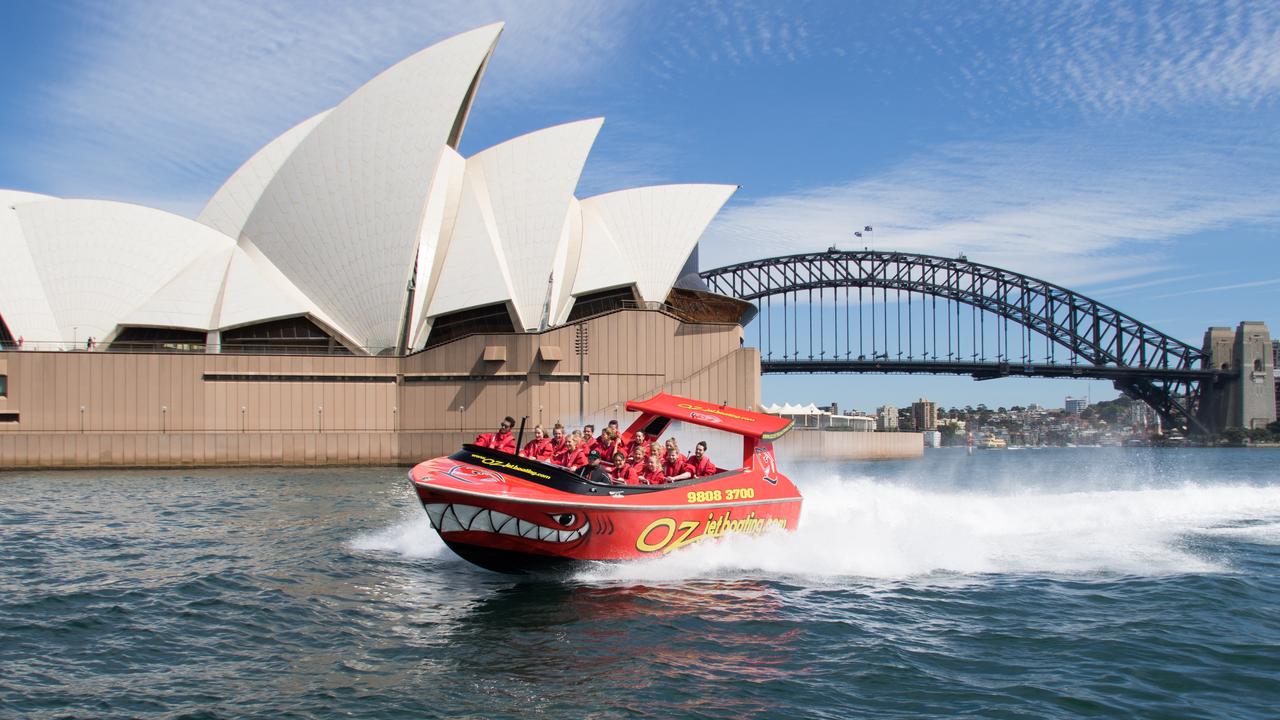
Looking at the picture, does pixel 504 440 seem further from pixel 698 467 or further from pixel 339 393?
pixel 339 393

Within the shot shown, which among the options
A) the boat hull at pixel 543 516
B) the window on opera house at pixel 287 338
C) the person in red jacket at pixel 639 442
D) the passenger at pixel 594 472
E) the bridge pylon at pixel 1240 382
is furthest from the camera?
the bridge pylon at pixel 1240 382

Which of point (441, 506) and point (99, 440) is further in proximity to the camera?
point (99, 440)

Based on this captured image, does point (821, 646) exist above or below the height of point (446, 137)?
below

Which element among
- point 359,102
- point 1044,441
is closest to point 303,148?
point 359,102

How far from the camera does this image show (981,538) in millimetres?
15711

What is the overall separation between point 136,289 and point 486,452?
34.7 metres

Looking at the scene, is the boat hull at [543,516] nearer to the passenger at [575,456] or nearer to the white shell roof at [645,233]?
the passenger at [575,456]

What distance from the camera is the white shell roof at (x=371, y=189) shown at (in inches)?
1631

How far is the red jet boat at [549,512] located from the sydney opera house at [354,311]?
28311 mm

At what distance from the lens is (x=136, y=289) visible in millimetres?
40562

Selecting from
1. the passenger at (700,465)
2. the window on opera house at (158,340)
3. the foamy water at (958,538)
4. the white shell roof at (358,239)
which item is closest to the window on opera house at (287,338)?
the white shell roof at (358,239)

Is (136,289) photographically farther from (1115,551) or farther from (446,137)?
(1115,551)

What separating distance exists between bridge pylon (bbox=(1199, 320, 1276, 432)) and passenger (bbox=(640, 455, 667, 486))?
3887 inches

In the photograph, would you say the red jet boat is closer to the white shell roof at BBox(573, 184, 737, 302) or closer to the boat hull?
the boat hull
